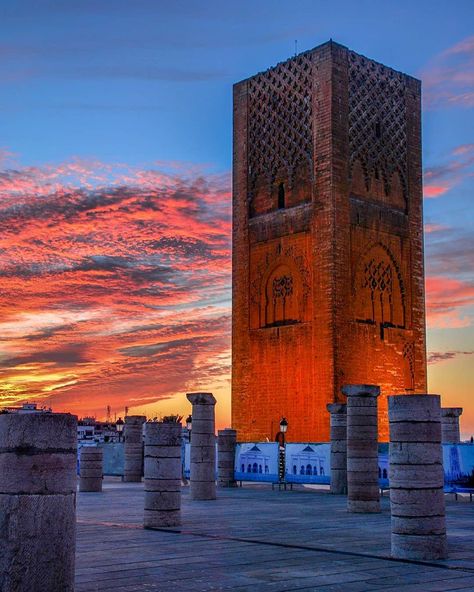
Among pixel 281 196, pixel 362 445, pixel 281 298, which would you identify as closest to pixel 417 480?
pixel 362 445

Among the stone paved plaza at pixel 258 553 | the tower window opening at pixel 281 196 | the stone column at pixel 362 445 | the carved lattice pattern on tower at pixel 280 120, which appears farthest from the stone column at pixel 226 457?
the carved lattice pattern on tower at pixel 280 120

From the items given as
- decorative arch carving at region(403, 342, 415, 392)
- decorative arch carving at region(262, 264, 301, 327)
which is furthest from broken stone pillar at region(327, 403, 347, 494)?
decorative arch carving at region(403, 342, 415, 392)

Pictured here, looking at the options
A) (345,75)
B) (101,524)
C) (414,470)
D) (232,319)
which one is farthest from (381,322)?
(414,470)

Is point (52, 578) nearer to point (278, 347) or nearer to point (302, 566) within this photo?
point (302, 566)

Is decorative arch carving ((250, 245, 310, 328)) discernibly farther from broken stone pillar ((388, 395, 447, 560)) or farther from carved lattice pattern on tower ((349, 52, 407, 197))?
broken stone pillar ((388, 395, 447, 560))

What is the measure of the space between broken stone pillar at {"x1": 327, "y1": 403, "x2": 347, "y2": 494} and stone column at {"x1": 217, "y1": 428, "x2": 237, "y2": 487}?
11.9 ft

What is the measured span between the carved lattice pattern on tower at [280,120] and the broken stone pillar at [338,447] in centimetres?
1590

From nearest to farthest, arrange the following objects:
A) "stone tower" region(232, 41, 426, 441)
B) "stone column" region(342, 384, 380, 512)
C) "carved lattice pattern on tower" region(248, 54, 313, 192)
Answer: "stone column" region(342, 384, 380, 512) < "stone tower" region(232, 41, 426, 441) < "carved lattice pattern on tower" region(248, 54, 313, 192)

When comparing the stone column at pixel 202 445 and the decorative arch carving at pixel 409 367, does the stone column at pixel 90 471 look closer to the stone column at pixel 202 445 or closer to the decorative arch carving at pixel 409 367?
the stone column at pixel 202 445

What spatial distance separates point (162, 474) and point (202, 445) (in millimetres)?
5431

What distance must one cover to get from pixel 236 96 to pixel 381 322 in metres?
10.6

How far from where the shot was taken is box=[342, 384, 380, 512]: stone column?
1407 cm

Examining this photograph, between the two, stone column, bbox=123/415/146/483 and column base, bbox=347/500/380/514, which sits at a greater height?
stone column, bbox=123/415/146/483

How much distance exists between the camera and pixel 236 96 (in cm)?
3616
